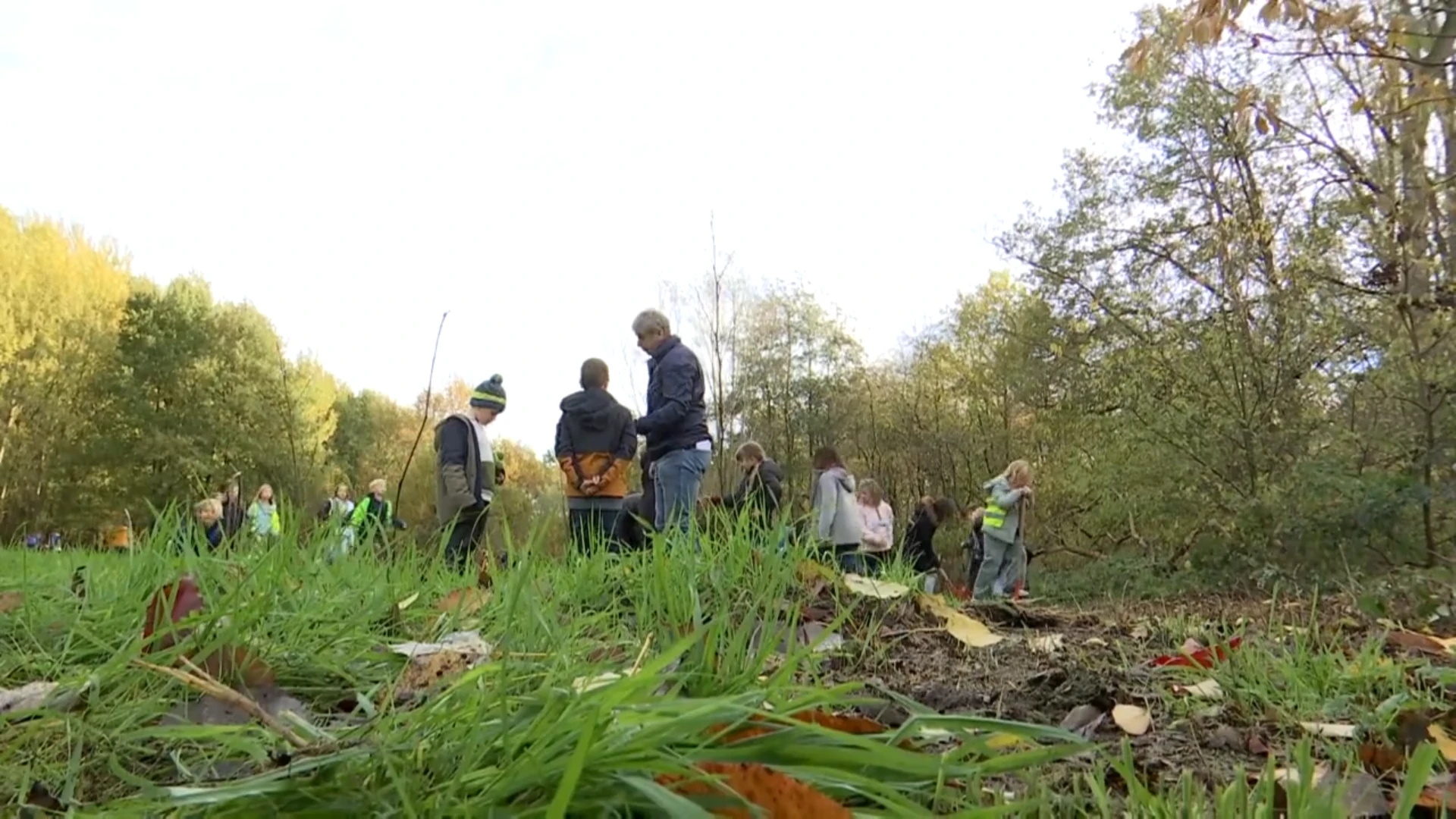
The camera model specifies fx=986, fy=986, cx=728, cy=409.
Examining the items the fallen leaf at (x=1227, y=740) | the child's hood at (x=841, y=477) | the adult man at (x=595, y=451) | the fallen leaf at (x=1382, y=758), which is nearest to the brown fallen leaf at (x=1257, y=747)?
the fallen leaf at (x=1227, y=740)

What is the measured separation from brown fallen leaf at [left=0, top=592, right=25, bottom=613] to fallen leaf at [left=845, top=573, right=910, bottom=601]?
210 centimetres

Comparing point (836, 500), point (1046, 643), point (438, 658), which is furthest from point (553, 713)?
point (836, 500)

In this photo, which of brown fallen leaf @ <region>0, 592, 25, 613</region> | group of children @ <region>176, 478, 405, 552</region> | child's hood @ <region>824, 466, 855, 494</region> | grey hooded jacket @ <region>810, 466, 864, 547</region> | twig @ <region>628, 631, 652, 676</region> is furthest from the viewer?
child's hood @ <region>824, 466, 855, 494</region>

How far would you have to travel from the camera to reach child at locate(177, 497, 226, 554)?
2239 mm

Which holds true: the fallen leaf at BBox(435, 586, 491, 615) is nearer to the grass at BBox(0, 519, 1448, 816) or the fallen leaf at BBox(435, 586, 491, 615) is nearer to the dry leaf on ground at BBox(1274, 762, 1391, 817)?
the grass at BBox(0, 519, 1448, 816)

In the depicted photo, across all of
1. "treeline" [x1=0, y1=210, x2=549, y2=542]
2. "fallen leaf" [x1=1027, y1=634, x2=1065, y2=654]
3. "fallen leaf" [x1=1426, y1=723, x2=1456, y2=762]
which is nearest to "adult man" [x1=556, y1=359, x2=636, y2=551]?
"fallen leaf" [x1=1027, y1=634, x2=1065, y2=654]

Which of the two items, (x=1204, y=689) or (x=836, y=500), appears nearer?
(x=1204, y=689)

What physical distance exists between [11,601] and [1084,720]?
210cm

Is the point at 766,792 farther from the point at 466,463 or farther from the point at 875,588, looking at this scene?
the point at 466,463

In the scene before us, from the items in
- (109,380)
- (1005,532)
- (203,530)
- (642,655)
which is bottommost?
(1005,532)

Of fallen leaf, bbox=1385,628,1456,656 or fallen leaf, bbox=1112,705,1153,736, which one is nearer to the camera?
fallen leaf, bbox=1112,705,1153,736

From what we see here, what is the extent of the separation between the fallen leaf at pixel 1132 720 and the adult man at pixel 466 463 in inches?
183

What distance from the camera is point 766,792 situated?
1.00 metres

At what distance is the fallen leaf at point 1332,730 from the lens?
66.2 inches
